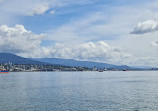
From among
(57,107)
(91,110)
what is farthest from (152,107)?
(57,107)

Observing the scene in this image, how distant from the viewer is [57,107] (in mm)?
69500

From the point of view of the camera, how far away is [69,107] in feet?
226

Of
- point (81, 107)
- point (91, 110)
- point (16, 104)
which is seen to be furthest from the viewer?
point (16, 104)

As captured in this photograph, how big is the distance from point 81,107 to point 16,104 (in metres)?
25.0

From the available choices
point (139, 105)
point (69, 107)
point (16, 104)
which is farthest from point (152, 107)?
point (16, 104)

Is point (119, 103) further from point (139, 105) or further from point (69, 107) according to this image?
Answer: point (69, 107)

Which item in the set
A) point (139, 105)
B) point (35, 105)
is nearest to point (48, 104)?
point (35, 105)

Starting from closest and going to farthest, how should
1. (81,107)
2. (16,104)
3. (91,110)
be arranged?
(91,110), (81,107), (16,104)

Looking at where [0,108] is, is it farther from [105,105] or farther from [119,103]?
[119,103]

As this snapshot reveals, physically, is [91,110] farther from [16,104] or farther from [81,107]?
[16,104]

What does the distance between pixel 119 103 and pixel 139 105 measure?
7.42 meters

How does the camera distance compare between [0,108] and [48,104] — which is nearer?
[0,108]

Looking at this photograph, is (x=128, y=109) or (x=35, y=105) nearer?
(x=128, y=109)

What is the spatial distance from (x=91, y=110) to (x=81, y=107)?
5420 millimetres
